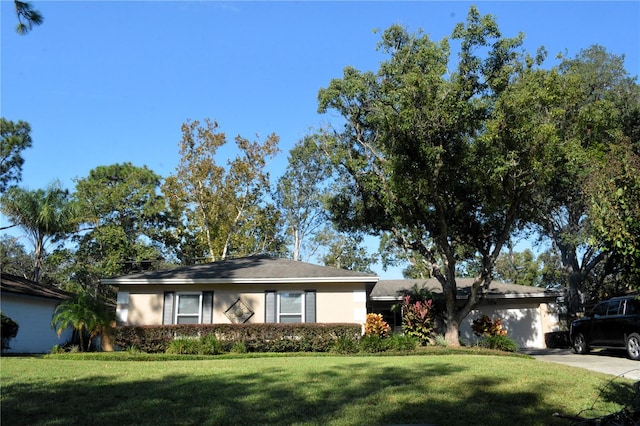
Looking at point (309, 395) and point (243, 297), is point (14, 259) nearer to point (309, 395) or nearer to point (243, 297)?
point (243, 297)

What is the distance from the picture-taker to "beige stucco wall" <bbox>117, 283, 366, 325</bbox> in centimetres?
1883

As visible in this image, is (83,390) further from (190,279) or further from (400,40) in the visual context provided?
(400,40)

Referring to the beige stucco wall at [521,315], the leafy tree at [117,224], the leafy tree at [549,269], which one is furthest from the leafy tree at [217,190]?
the leafy tree at [549,269]

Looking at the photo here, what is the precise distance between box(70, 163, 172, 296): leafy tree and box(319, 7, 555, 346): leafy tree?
57.8 ft

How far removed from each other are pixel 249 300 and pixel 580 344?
1194 centimetres

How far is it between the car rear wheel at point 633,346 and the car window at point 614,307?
49.0 inches

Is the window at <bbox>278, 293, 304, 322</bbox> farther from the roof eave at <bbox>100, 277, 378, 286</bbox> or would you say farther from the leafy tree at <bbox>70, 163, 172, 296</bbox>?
the leafy tree at <bbox>70, 163, 172, 296</bbox>

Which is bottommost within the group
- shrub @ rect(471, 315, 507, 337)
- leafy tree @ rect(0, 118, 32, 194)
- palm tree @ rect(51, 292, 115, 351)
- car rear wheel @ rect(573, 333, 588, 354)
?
car rear wheel @ rect(573, 333, 588, 354)

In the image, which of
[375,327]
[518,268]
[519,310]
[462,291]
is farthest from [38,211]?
[518,268]

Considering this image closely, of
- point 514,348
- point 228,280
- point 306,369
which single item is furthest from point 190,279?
point 514,348

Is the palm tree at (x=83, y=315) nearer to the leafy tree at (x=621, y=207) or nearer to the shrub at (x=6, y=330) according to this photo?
the shrub at (x=6, y=330)

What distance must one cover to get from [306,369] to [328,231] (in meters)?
30.0

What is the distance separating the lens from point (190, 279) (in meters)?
18.6

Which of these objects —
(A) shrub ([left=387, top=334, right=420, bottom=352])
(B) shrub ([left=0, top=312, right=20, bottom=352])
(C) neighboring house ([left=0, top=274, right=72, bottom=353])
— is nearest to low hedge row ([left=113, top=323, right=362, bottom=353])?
(A) shrub ([left=387, top=334, right=420, bottom=352])
